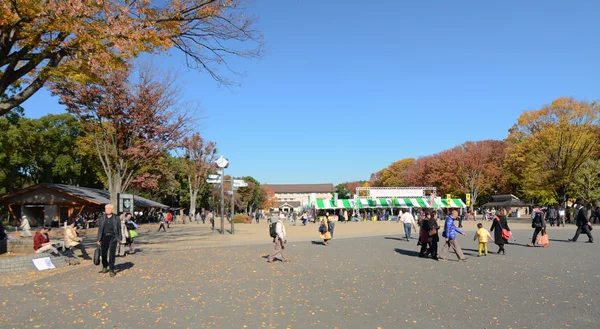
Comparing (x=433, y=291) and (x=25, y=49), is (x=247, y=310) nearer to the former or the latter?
(x=433, y=291)

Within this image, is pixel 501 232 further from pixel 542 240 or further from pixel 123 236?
pixel 123 236

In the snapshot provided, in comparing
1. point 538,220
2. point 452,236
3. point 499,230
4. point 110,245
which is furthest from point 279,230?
point 538,220

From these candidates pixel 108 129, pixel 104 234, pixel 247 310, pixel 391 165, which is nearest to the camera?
pixel 247 310

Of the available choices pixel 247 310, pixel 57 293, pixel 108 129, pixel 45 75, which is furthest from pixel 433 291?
pixel 108 129

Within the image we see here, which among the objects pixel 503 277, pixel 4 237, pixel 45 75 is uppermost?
pixel 45 75

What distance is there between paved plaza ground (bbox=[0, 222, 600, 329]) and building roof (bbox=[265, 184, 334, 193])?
159015 mm

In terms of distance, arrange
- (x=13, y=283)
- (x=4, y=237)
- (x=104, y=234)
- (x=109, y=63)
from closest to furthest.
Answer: (x=13, y=283)
(x=104, y=234)
(x=109, y=63)
(x=4, y=237)

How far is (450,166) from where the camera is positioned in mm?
61750

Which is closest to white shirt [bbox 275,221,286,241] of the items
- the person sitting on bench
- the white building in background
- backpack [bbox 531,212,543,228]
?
the person sitting on bench

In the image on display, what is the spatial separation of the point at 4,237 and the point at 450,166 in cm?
5761

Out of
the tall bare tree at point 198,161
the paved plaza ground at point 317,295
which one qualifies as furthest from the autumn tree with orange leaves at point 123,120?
the tall bare tree at point 198,161

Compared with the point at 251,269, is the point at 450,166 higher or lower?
higher

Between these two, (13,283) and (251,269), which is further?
(251,269)

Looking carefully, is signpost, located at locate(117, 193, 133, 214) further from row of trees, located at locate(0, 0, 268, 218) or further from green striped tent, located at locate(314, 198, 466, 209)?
green striped tent, located at locate(314, 198, 466, 209)
